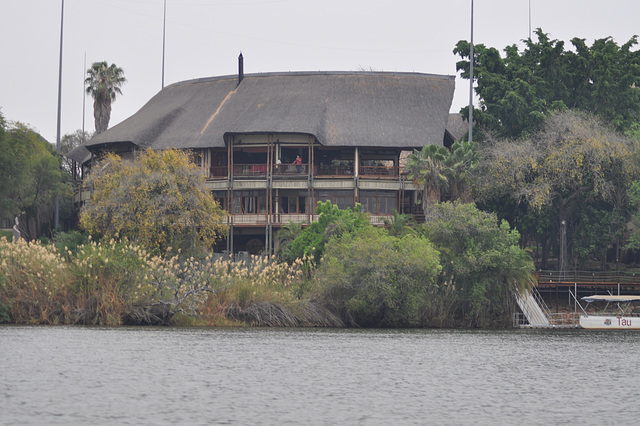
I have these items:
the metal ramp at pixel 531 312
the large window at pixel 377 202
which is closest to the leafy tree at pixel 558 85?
the large window at pixel 377 202

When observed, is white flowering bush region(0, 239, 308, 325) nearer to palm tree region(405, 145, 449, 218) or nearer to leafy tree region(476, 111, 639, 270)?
palm tree region(405, 145, 449, 218)

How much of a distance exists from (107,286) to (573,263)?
40464 millimetres

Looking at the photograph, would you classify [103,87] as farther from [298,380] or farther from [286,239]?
[298,380]

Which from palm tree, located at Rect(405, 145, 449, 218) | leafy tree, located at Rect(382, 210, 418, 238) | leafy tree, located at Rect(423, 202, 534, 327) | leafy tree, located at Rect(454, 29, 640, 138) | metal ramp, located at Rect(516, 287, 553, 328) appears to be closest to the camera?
leafy tree, located at Rect(423, 202, 534, 327)

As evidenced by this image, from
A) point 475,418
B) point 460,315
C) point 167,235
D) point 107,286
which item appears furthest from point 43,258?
point 475,418

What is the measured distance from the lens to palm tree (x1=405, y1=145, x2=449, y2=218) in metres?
60.9

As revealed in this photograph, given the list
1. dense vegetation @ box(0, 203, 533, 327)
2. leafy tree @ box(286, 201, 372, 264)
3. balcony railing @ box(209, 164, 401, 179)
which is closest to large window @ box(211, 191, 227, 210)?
balcony railing @ box(209, 164, 401, 179)

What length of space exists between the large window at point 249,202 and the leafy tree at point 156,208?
14.1m

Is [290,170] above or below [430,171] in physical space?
above

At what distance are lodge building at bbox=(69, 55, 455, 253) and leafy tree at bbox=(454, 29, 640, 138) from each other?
16.1 feet

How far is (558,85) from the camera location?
68938mm

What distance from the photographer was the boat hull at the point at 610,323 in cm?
5069

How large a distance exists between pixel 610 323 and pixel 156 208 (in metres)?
25.1

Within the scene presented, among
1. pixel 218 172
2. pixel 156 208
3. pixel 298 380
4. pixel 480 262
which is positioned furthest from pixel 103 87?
pixel 298 380
